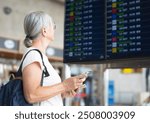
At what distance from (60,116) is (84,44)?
1274 millimetres

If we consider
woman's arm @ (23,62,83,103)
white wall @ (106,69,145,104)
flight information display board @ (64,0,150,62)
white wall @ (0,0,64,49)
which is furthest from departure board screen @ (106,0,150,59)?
white wall @ (106,69,145,104)

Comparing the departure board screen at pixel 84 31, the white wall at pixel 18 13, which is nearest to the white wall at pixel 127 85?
the white wall at pixel 18 13

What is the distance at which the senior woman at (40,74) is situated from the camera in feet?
5.33

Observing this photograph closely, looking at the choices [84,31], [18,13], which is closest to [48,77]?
[84,31]

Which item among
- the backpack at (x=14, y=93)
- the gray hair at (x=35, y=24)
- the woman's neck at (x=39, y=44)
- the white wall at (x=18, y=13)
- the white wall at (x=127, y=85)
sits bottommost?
the white wall at (x=127, y=85)

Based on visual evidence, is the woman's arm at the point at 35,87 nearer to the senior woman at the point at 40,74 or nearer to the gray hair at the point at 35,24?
the senior woman at the point at 40,74

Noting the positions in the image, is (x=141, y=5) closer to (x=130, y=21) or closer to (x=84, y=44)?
(x=130, y=21)

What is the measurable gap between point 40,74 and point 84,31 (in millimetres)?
1310

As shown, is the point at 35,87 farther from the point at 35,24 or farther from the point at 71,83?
the point at 35,24

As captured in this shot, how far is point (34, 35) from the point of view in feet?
5.92

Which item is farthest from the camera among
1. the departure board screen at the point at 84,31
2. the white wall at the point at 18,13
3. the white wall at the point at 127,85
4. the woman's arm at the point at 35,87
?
the white wall at the point at 127,85

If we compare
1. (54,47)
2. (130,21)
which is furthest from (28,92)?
(54,47)

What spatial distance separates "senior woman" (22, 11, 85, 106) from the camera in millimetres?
1625

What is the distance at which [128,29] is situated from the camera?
257cm
